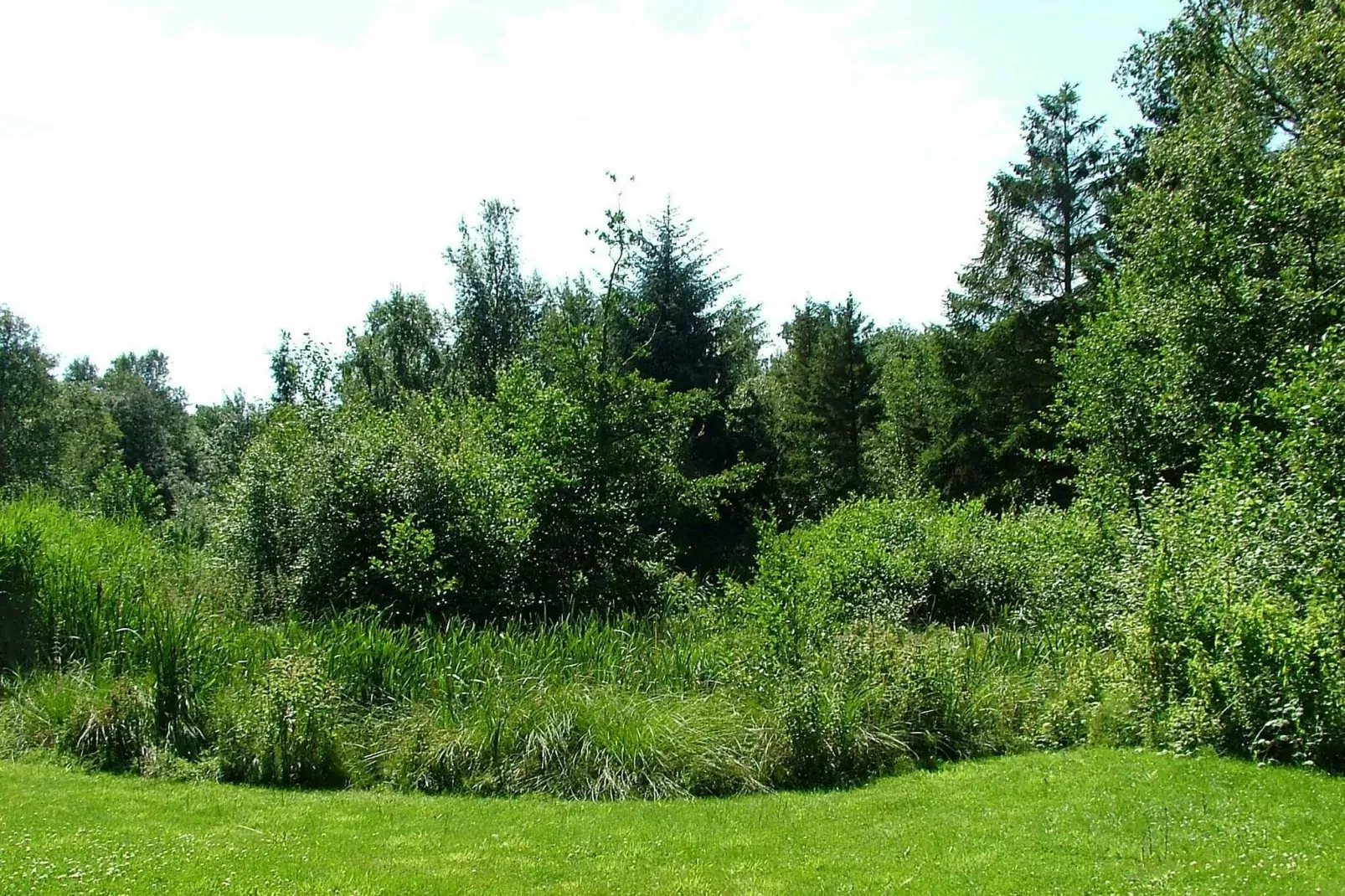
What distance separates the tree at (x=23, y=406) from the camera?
34469mm

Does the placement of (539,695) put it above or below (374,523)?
below

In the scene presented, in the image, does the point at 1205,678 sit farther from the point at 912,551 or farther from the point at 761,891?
the point at 912,551

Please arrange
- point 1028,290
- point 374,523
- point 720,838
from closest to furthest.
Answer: point 720,838
point 374,523
point 1028,290

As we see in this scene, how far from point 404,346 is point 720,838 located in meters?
29.9

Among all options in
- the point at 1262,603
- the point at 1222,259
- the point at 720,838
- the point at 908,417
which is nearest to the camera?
the point at 720,838

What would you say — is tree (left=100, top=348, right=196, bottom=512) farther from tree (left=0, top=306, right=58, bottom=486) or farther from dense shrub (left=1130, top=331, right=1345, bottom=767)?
dense shrub (left=1130, top=331, right=1345, bottom=767)

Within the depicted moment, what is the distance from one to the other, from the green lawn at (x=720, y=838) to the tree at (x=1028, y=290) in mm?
16392

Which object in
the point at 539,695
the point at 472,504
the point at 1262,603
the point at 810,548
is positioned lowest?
the point at 539,695

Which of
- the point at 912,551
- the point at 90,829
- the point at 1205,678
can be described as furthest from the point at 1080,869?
the point at 912,551

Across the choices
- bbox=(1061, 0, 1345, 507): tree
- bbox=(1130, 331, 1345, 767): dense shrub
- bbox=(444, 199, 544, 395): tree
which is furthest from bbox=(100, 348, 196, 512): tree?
bbox=(1130, 331, 1345, 767): dense shrub

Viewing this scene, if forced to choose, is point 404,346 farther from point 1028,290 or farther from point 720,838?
point 720,838

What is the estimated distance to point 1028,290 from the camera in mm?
22688

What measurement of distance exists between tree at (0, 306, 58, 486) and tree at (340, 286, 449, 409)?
1367 cm

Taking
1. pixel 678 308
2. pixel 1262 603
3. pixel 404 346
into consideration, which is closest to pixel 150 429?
pixel 404 346
